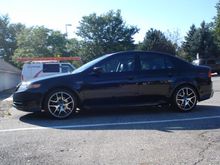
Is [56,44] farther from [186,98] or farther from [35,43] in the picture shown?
[186,98]

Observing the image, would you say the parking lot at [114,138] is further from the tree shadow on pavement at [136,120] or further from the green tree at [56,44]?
the green tree at [56,44]

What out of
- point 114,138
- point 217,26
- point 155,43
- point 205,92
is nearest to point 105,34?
point 155,43

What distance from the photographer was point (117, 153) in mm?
6430

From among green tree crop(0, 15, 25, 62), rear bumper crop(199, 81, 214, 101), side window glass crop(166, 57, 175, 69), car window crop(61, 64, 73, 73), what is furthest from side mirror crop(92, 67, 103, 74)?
green tree crop(0, 15, 25, 62)

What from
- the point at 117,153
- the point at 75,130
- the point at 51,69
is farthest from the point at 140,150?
the point at 51,69

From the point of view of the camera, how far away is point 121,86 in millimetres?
10078

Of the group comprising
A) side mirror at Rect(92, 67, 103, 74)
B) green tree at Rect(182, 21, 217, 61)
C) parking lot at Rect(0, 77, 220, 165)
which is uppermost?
green tree at Rect(182, 21, 217, 61)

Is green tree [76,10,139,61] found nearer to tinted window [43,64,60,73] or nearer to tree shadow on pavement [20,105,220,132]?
tinted window [43,64,60,73]

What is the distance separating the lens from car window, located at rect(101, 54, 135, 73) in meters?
10.2

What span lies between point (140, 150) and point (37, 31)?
6145cm

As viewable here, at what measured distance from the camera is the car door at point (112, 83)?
32.7 feet

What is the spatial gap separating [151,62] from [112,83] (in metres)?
1.18

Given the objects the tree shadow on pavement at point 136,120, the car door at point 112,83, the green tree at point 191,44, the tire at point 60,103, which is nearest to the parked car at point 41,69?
the tree shadow on pavement at point 136,120

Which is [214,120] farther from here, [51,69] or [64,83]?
[51,69]
